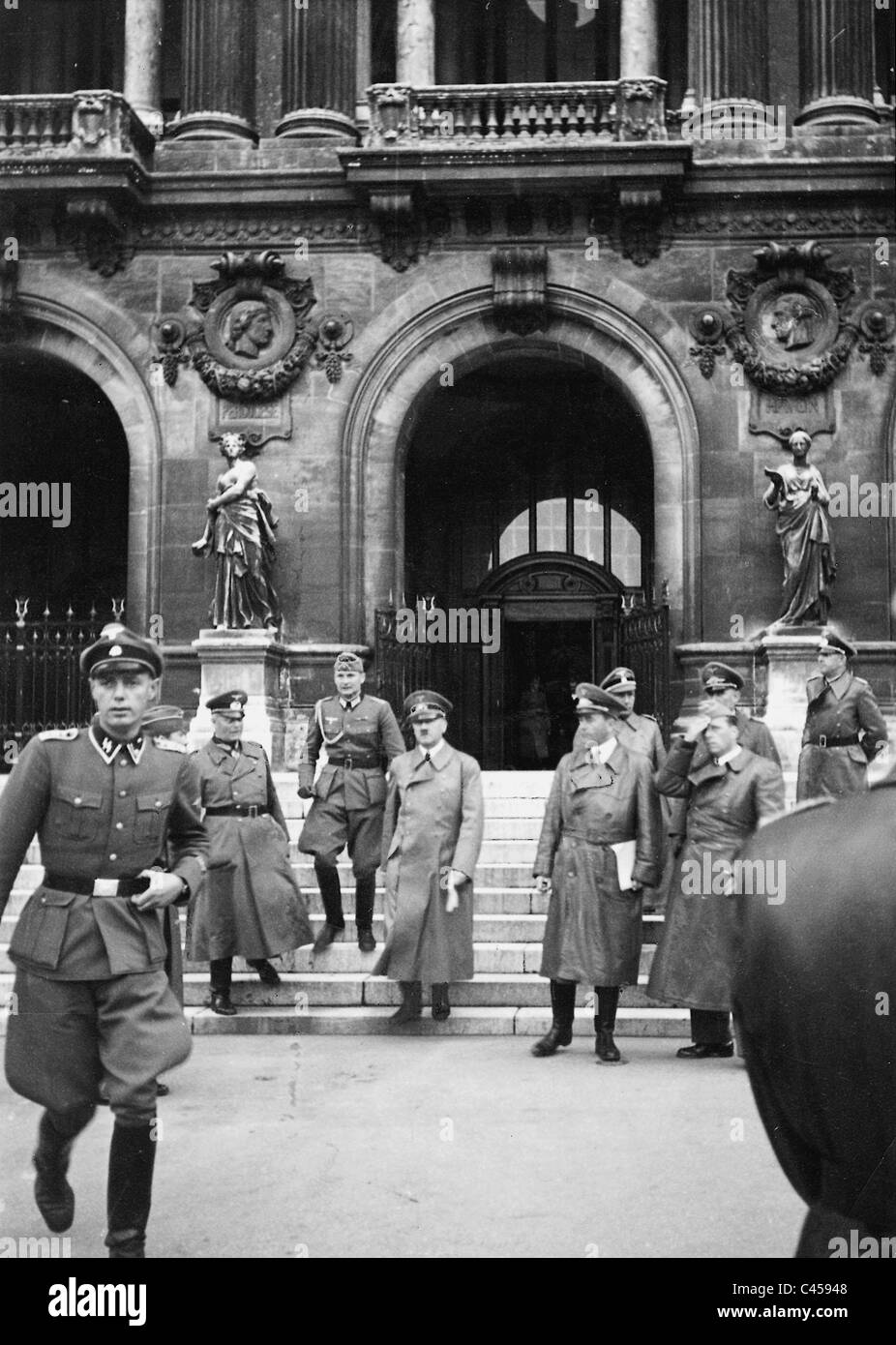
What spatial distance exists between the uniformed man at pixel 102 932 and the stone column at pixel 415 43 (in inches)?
550

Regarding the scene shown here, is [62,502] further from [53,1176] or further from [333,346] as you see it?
[53,1176]

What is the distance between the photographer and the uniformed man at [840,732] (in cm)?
1066

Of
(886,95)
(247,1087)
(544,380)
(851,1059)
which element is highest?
(886,95)

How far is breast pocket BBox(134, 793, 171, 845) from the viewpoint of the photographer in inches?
207

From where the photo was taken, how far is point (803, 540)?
1603 centimetres

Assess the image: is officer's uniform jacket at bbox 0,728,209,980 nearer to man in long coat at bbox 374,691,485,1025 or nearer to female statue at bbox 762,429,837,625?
man in long coat at bbox 374,691,485,1025

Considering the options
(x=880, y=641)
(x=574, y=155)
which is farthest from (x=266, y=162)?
(x=880, y=641)

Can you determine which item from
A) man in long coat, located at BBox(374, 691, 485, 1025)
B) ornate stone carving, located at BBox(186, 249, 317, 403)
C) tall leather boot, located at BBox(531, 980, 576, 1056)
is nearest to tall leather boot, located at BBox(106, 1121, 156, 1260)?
tall leather boot, located at BBox(531, 980, 576, 1056)

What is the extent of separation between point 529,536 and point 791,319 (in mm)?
5005

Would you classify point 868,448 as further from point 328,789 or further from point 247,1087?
point 247,1087

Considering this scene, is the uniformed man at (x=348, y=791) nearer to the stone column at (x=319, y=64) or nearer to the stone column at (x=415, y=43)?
the stone column at (x=319, y=64)

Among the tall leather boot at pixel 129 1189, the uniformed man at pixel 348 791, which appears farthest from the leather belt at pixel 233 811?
the tall leather boot at pixel 129 1189

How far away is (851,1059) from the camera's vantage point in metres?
2.74

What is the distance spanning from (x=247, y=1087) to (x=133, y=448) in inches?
428
